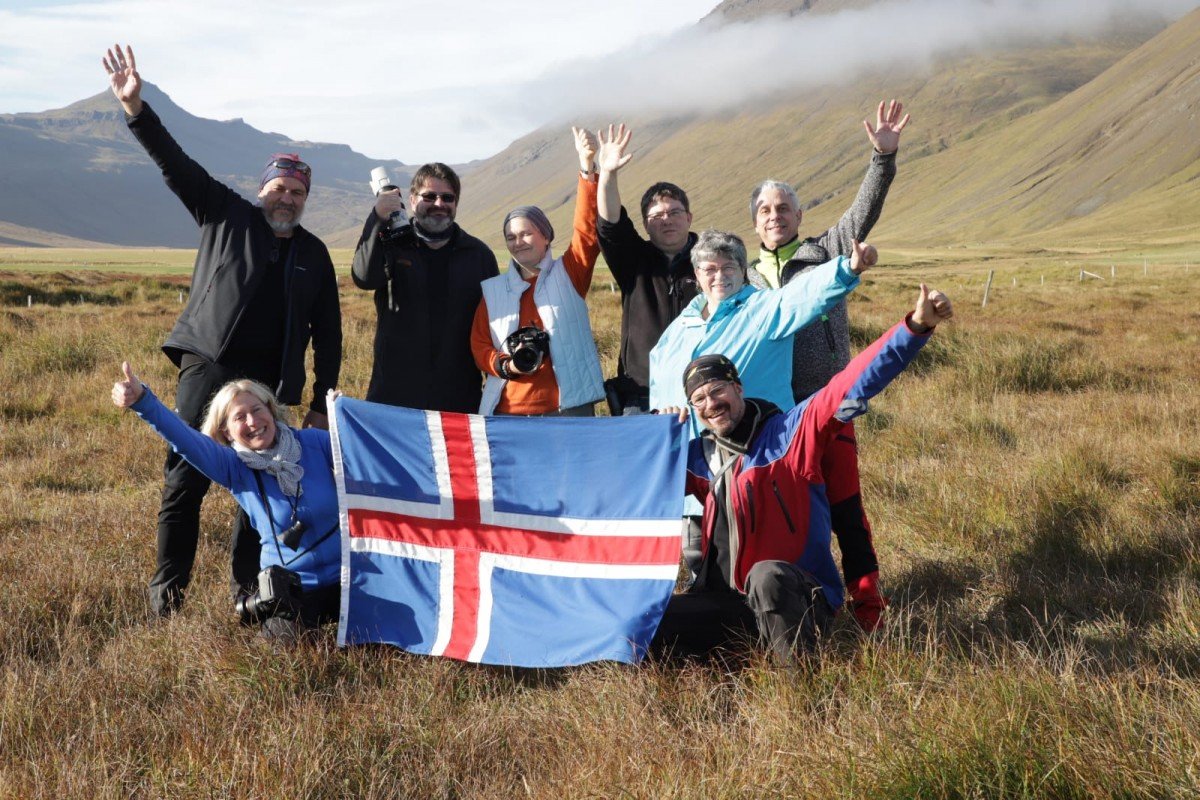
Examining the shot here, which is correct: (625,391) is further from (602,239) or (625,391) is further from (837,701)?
(837,701)

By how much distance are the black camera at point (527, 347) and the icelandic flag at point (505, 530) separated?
20.0 inches

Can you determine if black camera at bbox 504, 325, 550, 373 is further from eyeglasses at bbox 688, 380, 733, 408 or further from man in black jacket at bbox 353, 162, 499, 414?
eyeglasses at bbox 688, 380, 733, 408

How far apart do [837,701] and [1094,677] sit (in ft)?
2.68

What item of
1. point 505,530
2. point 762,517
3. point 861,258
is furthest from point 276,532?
point 861,258

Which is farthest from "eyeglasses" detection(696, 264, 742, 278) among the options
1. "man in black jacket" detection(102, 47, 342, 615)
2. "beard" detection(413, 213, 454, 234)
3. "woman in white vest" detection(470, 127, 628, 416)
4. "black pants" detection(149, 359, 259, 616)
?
"black pants" detection(149, 359, 259, 616)

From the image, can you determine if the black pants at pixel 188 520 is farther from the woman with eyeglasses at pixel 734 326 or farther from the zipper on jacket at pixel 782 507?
the zipper on jacket at pixel 782 507

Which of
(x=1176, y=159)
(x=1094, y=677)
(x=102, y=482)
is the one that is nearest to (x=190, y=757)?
(x=1094, y=677)

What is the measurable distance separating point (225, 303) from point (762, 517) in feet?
9.19

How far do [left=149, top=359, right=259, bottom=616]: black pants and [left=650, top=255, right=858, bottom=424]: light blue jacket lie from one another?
2.14 metres

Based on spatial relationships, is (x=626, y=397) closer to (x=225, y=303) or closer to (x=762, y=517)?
(x=762, y=517)

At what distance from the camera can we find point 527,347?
4867 millimetres

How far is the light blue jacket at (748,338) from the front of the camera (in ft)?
13.9

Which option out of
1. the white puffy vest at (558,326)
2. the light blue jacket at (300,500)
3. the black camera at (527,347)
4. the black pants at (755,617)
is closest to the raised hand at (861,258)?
the black pants at (755,617)

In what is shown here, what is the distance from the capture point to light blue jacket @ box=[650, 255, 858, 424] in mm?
4223
